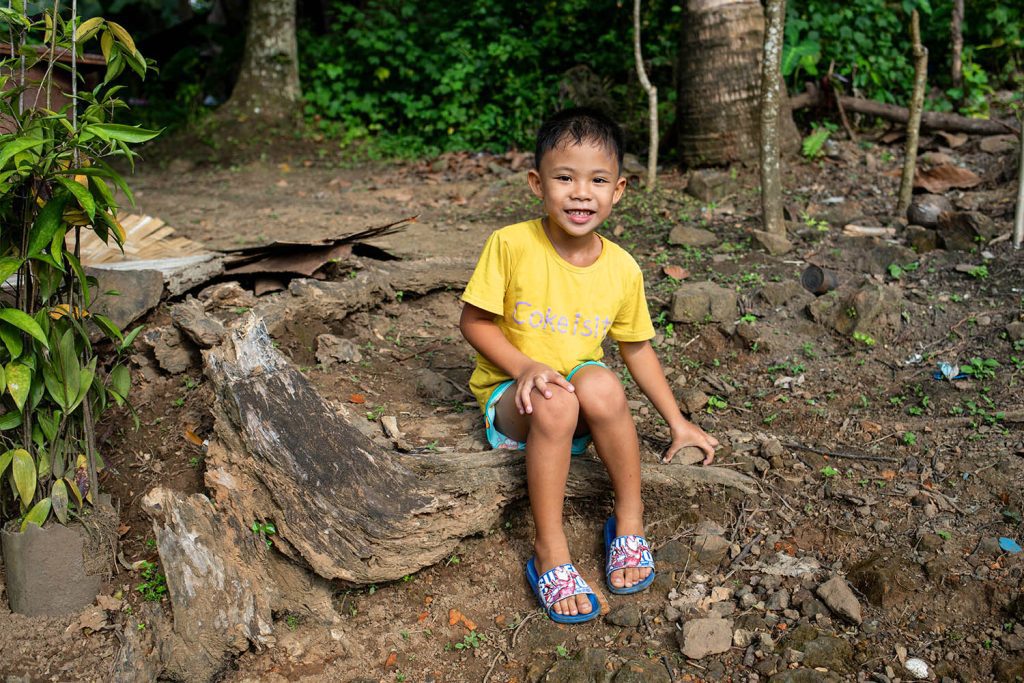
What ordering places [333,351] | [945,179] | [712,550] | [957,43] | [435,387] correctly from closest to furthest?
[712,550], [435,387], [333,351], [945,179], [957,43]

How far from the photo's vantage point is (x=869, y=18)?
24.3 feet

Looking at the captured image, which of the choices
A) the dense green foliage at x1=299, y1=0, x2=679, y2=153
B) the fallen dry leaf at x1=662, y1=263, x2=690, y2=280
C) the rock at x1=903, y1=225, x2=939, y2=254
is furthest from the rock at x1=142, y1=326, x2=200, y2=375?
the dense green foliage at x1=299, y1=0, x2=679, y2=153

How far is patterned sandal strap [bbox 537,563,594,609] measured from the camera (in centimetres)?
273

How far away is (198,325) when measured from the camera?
3352 millimetres

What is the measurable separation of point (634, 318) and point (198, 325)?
66.4 inches

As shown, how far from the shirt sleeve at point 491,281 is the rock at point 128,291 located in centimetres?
153

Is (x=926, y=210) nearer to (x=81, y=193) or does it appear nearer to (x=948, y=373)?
(x=948, y=373)

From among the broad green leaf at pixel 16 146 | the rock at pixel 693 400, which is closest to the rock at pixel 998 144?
the rock at pixel 693 400

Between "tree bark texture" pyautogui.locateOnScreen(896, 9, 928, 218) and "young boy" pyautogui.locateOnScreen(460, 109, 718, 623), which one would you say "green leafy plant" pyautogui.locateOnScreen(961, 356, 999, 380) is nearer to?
"young boy" pyautogui.locateOnScreen(460, 109, 718, 623)

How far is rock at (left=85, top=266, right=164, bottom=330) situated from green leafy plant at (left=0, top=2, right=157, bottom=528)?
2.02 feet

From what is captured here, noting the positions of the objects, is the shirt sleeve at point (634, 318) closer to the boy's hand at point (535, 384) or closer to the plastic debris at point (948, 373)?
the boy's hand at point (535, 384)

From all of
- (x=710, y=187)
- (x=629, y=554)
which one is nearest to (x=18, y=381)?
(x=629, y=554)

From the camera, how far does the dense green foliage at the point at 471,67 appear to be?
7.85 metres

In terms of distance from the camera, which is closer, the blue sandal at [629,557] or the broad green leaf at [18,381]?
Result: the broad green leaf at [18,381]
